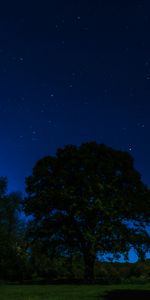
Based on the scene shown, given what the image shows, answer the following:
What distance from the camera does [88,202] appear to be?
2141 inches

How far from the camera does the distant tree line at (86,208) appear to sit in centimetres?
5403

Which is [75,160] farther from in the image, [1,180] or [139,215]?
[1,180]

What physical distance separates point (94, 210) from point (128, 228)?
469 cm

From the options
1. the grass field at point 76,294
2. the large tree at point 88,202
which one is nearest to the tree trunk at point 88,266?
the large tree at point 88,202

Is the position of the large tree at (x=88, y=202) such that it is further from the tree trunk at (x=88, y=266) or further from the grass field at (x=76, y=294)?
the grass field at (x=76, y=294)

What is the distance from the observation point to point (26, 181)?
196ft

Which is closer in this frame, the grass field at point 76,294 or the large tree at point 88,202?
the grass field at point 76,294

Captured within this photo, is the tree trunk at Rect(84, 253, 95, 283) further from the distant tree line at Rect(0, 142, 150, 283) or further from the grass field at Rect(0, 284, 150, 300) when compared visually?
the grass field at Rect(0, 284, 150, 300)

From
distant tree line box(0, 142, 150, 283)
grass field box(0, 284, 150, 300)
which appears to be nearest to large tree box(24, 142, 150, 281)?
distant tree line box(0, 142, 150, 283)

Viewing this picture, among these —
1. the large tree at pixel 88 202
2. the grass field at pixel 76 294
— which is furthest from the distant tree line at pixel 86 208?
the grass field at pixel 76 294

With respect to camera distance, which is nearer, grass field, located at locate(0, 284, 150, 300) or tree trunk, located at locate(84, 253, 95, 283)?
grass field, located at locate(0, 284, 150, 300)

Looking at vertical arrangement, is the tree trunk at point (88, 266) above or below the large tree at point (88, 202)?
below

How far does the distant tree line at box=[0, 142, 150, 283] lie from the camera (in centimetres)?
5403

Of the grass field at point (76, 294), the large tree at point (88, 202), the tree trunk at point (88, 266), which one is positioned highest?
the large tree at point (88, 202)
